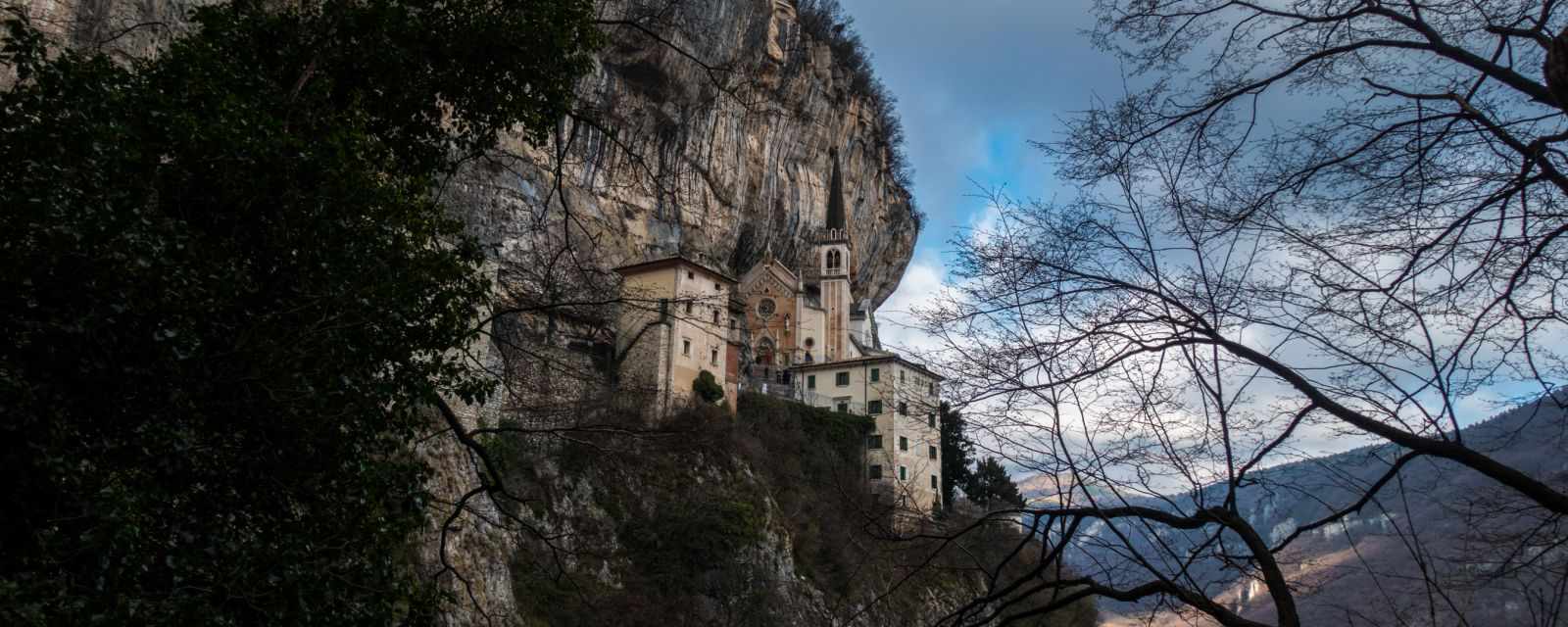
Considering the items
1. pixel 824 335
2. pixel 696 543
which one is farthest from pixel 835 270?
pixel 696 543

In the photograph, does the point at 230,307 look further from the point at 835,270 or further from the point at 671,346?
the point at 835,270

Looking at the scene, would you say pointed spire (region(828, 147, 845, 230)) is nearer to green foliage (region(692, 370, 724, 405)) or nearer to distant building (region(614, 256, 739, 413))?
distant building (region(614, 256, 739, 413))

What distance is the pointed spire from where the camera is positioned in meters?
51.8

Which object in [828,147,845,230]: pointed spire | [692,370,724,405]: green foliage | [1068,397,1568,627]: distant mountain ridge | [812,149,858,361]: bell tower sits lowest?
[1068,397,1568,627]: distant mountain ridge

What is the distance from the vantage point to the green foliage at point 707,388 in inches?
1344

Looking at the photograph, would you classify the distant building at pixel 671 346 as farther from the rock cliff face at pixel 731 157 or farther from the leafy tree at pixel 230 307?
the leafy tree at pixel 230 307

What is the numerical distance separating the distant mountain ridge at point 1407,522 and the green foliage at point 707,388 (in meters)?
29.2

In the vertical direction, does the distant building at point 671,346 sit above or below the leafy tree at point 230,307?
above

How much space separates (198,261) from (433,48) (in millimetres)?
2760

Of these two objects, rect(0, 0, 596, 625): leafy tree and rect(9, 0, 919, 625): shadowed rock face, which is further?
rect(9, 0, 919, 625): shadowed rock face

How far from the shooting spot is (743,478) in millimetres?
30156

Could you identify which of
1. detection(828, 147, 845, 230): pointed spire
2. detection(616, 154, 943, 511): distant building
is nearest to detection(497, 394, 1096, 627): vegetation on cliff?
detection(616, 154, 943, 511): distant building

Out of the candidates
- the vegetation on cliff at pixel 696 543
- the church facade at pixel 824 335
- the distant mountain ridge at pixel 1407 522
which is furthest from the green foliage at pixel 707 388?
the distant mountain ridge at pixel 1407 522

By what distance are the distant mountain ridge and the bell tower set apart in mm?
46016
